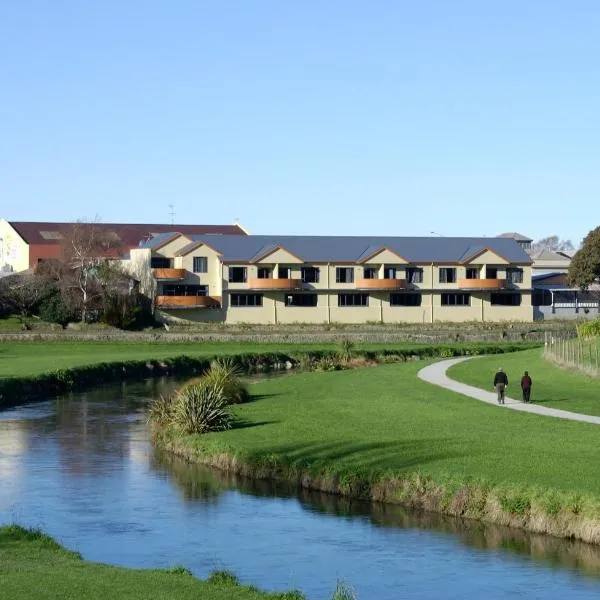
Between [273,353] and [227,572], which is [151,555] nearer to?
[227,572]

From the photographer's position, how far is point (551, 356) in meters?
71.3

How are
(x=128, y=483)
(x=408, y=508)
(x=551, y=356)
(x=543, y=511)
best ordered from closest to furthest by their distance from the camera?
(x=543, y=511)
(x=408, y=508)
(x=128, y=483)
(x=551, y=356)

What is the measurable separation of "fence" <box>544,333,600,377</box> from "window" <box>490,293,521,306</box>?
5143 centimetres

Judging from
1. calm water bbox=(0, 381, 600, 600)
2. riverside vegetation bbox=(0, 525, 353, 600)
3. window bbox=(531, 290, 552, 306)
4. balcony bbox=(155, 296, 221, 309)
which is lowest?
calm water bbox=(0, 381, 600, 600)

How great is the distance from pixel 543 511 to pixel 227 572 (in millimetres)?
8369

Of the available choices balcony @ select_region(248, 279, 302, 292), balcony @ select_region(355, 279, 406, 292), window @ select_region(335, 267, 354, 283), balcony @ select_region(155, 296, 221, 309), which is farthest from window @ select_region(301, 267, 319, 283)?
balcony @ select_region(155, 296, 221, 309)

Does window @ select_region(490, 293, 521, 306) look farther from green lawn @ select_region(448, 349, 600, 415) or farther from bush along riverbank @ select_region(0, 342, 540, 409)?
green lawn @ select_region(448, 349, 600, 415)

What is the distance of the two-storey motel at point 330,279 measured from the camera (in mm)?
120938

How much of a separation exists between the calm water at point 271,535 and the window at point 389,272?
85.3m

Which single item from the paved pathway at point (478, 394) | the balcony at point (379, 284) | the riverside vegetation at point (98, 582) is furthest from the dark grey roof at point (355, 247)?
the riverside vegetation at point (98, 582)

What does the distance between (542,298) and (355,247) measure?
25025 millimetres

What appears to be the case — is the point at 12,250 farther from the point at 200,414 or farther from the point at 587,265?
the point at 200,414

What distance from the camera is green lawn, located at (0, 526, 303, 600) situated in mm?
20688

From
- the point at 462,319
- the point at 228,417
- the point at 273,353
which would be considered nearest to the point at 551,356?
the point at 273,353
